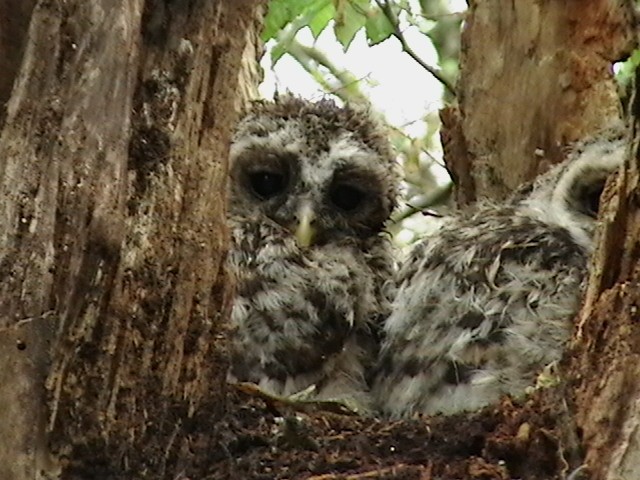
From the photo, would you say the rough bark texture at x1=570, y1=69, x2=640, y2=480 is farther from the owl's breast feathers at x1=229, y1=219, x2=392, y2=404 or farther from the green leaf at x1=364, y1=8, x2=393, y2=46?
the green leaf at x1=364, y1=8, x2=393, y2=46

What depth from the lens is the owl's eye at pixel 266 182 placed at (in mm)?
3027

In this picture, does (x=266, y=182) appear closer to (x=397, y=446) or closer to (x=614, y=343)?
(x=397, y=446)

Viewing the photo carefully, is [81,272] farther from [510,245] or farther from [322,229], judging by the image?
[322,229]

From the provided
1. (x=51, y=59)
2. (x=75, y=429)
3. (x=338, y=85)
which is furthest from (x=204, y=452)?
(x=338, y=85)

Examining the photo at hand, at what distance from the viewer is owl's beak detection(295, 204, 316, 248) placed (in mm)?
2820

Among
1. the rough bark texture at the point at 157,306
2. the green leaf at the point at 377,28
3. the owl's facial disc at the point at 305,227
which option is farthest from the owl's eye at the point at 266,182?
the rough bark texture at the point at 157,306

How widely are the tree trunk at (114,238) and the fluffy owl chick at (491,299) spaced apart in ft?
2.33

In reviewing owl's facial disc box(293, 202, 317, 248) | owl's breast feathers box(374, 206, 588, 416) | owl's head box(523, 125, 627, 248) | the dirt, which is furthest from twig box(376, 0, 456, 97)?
the dirt

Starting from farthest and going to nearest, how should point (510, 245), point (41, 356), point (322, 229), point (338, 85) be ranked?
point (338, 85) < point (322, 229) < point (510, 245) < point (41, 356)

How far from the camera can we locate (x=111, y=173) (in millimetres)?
1712

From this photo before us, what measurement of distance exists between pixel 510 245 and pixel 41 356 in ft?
3.90

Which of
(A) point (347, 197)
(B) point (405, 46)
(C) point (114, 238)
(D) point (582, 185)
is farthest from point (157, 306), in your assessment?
(B) point (405, 46)

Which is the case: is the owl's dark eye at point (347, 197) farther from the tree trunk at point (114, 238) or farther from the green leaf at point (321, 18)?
the tree trunk at point (114, 238)

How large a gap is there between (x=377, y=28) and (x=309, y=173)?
0.58 metres
